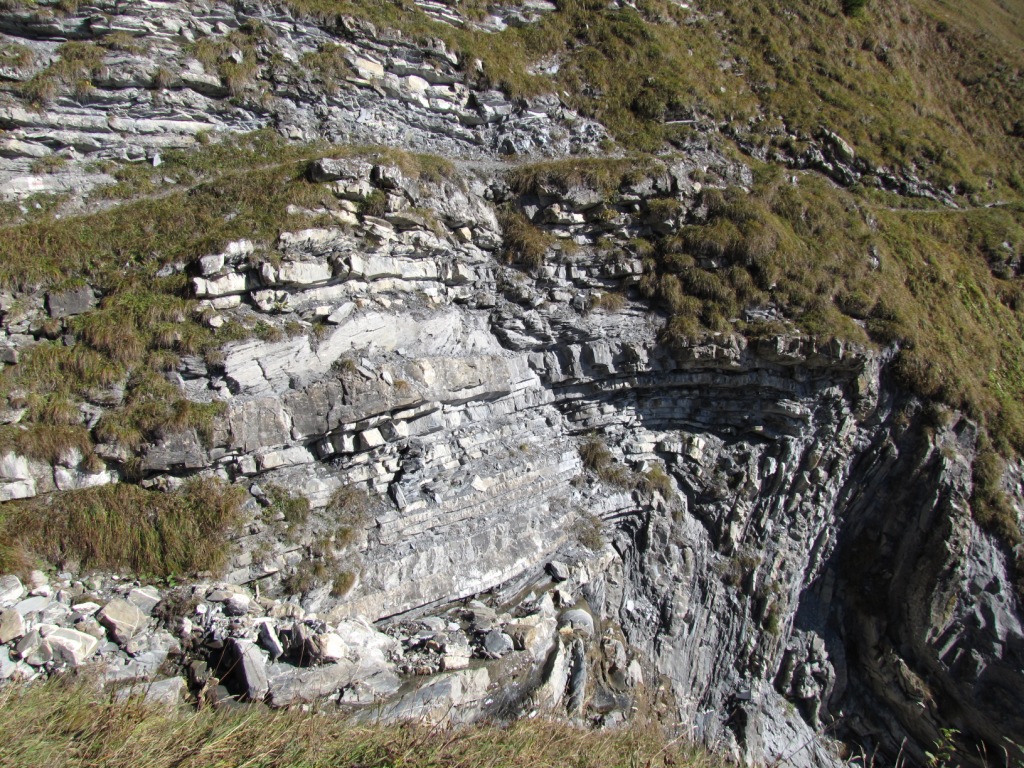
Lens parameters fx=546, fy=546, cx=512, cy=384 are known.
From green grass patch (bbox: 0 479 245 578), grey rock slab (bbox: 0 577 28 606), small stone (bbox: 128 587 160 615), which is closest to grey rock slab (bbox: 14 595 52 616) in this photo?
grey rock slab (bbox: 0 577 28 606)

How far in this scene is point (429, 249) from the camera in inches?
451

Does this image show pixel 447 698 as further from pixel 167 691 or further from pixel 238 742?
pixel 238 742

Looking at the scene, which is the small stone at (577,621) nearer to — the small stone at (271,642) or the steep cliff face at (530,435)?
the steep cliff face at (530,435)

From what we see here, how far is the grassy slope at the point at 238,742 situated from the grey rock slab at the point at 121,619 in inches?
61.8

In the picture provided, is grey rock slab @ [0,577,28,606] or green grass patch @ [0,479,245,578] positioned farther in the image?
green grass patch @ [0,479,245,578]

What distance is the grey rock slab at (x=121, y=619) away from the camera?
6.63 m

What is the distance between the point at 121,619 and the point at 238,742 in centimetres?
385

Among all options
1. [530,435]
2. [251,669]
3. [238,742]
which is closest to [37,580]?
[251,669]

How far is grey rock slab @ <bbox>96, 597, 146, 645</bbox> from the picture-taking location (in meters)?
6.63

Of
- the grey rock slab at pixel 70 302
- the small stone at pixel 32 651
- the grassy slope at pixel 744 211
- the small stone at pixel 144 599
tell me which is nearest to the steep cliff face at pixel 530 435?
the grey rock slab at pixel 70 302

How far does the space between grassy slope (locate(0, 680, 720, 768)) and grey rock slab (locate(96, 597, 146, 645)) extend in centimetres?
157

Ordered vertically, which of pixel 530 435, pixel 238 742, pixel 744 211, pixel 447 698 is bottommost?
pixel 447 698

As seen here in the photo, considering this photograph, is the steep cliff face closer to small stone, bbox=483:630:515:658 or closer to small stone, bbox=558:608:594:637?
small stone, bbox=558:608:594:637

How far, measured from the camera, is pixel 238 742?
4.07 m
